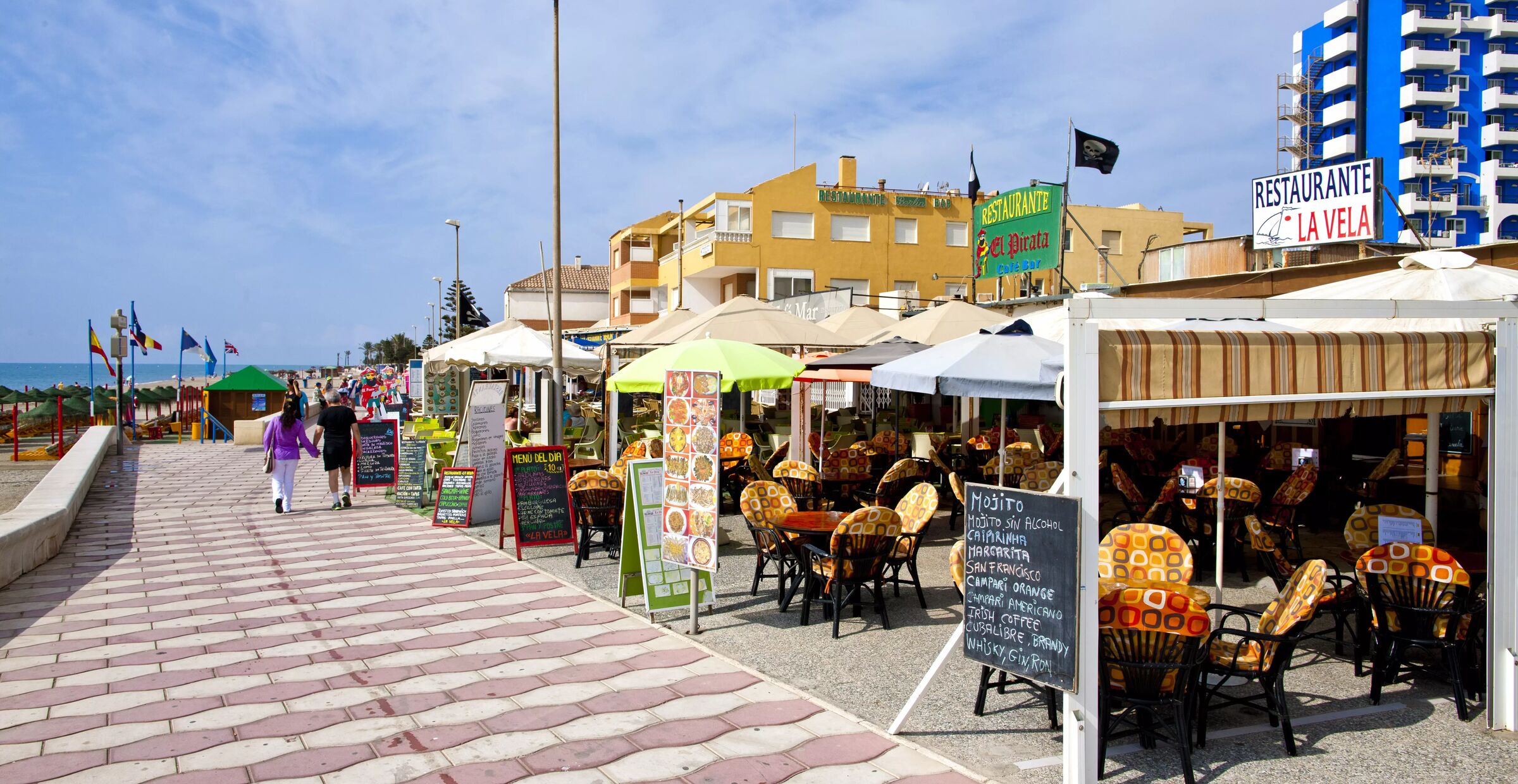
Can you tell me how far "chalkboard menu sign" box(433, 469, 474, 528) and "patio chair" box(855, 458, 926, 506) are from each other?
4591mm

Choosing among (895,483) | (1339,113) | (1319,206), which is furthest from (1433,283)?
(1339,113)

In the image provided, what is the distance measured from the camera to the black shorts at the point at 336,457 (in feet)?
43.2

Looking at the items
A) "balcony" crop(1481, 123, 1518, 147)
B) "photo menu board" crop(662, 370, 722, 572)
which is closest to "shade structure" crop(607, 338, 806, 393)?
"photo menu board" crop(662, 370, 722, 572)

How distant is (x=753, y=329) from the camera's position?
11.8 m

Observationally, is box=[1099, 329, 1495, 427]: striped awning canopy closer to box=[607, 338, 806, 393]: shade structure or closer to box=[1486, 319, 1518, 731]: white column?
box=[1486, 319, 1518, 731]: white column

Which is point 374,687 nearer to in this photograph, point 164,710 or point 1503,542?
point 164,710

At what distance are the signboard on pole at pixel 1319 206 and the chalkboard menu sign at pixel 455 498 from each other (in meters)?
11.9

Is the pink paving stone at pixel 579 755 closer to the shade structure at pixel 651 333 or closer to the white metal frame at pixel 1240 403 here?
the white metal frame at pixel 1240 403

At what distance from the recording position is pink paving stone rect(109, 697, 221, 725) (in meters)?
5.13

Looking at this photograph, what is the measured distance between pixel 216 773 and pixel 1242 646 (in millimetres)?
4881

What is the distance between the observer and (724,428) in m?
16.2

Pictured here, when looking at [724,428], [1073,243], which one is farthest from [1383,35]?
[724,428]

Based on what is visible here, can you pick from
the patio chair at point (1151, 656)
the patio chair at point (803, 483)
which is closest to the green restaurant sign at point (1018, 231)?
the patio chair at point (803, 483)

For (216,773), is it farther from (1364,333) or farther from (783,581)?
(1364,333)
